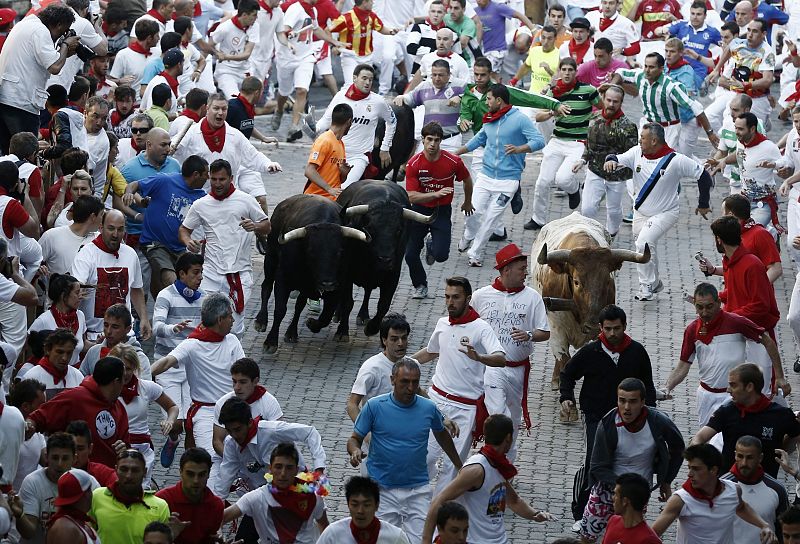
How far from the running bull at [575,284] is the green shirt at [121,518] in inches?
203

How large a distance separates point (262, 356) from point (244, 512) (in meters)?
5.50

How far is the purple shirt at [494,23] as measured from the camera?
25.1 metres

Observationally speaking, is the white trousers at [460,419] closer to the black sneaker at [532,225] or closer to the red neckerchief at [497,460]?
the red neckerchief at [497,460]

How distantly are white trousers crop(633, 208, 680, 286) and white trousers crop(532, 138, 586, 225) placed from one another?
6.92 feet

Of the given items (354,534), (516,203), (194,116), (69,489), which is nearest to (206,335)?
(69,489)

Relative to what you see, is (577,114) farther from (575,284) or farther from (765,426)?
(765,426)

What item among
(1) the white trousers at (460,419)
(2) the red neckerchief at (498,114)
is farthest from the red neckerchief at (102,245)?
(2) the red neckerchief at (498,114)

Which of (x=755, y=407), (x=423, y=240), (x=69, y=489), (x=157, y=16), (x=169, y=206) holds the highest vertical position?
(x=69, y=489)

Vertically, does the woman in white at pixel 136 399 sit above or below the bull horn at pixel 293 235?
above

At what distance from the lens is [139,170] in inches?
588

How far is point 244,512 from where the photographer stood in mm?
9617

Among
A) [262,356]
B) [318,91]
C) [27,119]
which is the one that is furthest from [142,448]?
[318,91]

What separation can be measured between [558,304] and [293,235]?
9.09 ft

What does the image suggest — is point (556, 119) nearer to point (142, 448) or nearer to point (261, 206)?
point (261, 206)
